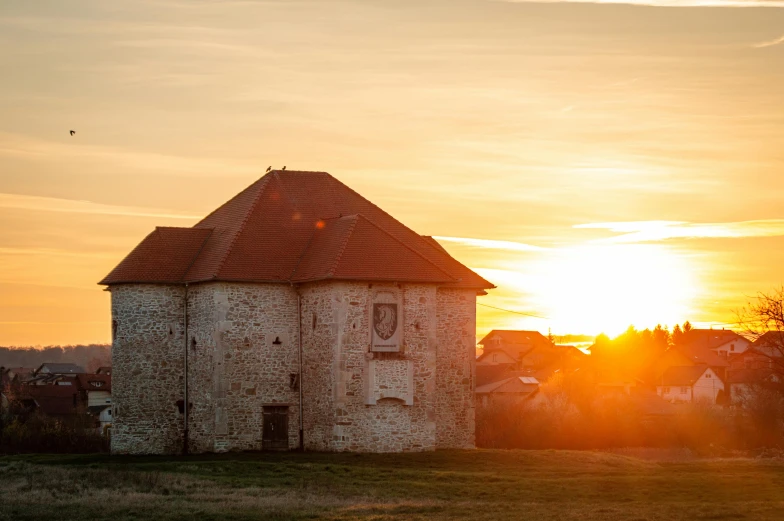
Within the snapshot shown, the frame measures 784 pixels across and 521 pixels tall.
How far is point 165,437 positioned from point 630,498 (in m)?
22.6

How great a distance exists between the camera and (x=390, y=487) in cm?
3569

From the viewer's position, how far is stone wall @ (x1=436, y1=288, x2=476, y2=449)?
50.5 m

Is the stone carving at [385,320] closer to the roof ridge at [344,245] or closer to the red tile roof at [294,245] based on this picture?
the red tile roof at [294,245]

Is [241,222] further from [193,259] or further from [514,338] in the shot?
[514,338]

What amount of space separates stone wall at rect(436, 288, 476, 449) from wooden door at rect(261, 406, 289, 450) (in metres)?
6.86

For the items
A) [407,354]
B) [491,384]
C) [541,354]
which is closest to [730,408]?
[491,384]

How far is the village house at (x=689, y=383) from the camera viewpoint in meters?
114

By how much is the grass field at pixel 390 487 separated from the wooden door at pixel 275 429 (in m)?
2.22

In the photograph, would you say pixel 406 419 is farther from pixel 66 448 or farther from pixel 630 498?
pixel 66 448

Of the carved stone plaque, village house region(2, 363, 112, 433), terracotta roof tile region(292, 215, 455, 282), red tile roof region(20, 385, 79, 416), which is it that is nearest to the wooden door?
the carved stone plaque

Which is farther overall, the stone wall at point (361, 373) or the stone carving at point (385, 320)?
the stone carving at point (385, 320)

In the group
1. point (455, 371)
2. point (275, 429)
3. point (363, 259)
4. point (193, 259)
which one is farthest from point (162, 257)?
point (455, 371)

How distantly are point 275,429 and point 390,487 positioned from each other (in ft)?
41.8

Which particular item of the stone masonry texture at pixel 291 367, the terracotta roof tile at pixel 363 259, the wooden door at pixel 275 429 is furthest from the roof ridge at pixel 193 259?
the wooden door at pixel 275 429
